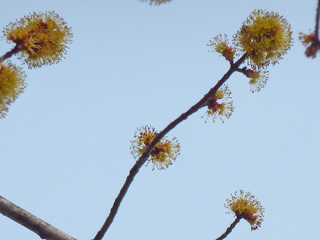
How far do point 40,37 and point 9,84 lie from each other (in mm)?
621

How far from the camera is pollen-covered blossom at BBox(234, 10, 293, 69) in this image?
417cm

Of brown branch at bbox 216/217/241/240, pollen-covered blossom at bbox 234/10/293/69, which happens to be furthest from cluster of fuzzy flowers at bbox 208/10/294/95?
brown branch at bbox 216/217/241/240

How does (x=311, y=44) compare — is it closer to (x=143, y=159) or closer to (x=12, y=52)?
(x=143, y=159)

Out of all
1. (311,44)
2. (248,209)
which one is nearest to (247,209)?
(248,209)

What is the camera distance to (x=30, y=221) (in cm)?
382

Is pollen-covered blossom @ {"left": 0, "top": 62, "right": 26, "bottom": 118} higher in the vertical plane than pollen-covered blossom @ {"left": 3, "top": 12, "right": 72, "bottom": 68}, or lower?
lower

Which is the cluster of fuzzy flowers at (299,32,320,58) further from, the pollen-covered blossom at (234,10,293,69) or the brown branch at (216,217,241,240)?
the brown branch at (216,217,241,240)

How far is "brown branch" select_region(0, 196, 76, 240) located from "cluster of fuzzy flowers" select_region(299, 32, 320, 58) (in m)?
2.61

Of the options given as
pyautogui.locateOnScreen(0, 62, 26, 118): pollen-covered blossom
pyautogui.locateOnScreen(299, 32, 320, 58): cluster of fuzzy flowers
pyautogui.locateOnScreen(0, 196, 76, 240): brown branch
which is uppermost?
pyautogui.locateOnScreen(299, 32, 320, 58): cluster of fuzzy flowers

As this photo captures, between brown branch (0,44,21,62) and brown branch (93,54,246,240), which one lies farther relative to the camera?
brown branch (0,44,21,62)

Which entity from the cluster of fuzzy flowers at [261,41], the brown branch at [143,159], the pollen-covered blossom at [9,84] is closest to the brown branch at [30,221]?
the brown branch at [143,159]

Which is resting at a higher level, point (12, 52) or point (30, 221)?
point (12, 52)

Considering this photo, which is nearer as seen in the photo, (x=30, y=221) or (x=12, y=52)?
(x=30, y=221)

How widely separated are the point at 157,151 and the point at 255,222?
1.37 meters
